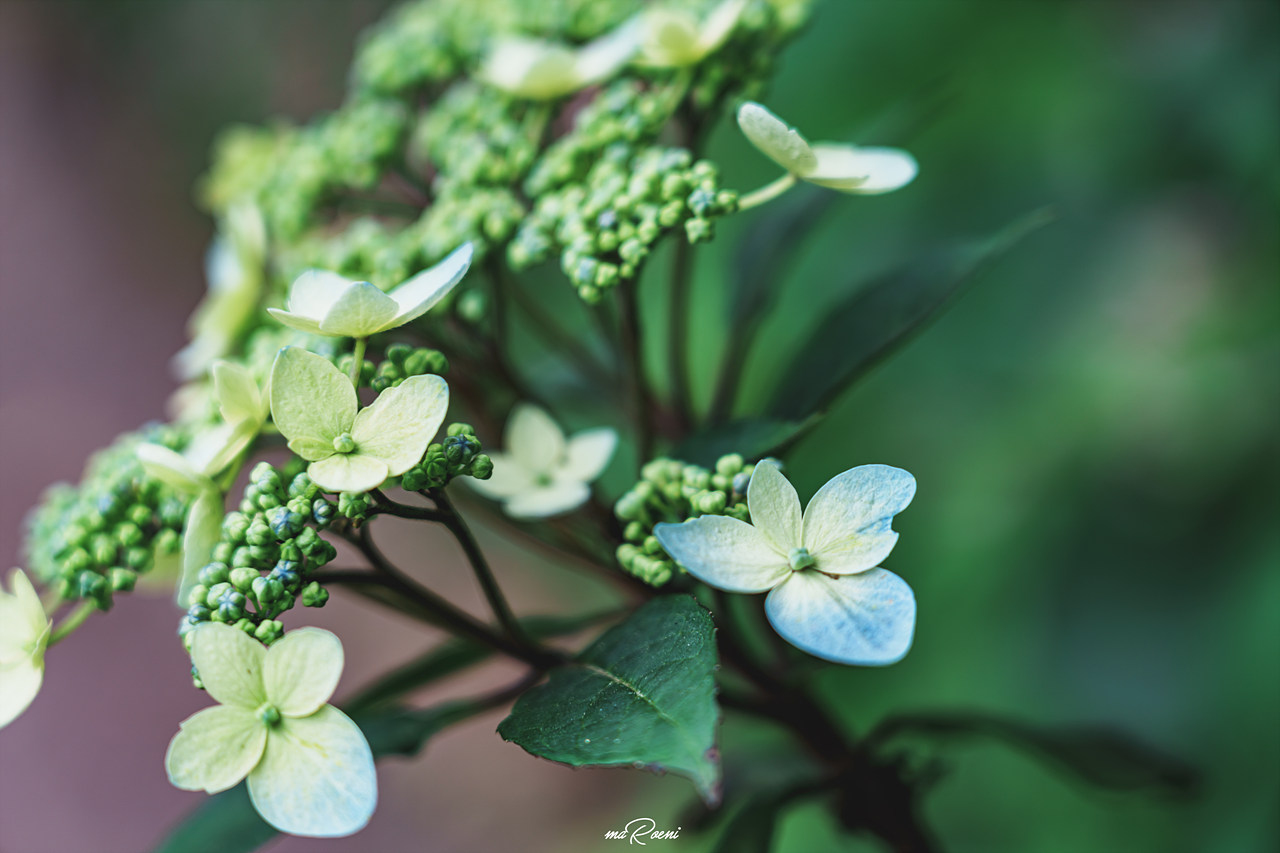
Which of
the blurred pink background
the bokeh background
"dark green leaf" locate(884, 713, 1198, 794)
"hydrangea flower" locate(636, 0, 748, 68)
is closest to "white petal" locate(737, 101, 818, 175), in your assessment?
"hydrangea flower" locate(636, 0, 748, 68)

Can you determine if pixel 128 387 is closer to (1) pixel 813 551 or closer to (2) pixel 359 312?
(2) pixel 359 312

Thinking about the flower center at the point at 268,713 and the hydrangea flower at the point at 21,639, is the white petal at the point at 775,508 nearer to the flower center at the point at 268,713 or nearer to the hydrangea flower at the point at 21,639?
the flower center at the point at 268,713

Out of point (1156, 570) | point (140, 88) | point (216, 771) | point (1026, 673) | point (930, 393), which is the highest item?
point (140, 88)

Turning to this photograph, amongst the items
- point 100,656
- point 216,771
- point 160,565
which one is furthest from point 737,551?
point 100,656

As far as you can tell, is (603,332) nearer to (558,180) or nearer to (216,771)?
(558,180)
